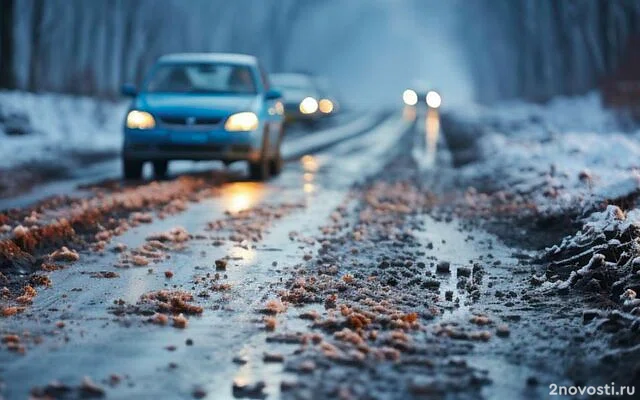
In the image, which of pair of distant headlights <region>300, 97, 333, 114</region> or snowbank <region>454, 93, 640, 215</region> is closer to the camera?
snowbank <region>454, 93, 640, 215</region>

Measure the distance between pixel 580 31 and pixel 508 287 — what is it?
135 ft

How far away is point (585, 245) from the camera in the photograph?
323 inches

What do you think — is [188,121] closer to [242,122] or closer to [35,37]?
[242,122]

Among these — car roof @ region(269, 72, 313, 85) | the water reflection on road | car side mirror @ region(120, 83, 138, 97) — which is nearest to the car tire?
car side mirror @ region(120, 83, 138, 97)

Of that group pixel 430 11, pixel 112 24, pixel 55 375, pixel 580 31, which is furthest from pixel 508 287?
pixel 430 11

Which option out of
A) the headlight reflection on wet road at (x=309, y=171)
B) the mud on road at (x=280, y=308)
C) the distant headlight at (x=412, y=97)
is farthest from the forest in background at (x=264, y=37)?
the mud on road at (x=280, y=308)

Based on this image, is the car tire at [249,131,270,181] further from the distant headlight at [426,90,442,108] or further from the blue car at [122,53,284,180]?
the distant headlight at [426,90,442,108]

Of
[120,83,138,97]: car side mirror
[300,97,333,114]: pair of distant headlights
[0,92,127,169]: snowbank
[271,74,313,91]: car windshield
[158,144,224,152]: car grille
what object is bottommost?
[0,92,127,169]: snowbank

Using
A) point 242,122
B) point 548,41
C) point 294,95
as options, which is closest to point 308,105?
point 294,95

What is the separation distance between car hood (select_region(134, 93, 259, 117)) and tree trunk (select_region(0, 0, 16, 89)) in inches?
470

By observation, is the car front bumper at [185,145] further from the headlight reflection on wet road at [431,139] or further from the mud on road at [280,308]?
the headlight reflection on wet road at [431,139]

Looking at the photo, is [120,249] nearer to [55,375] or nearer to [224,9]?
[55,375]

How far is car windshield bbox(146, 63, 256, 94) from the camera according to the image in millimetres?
15953

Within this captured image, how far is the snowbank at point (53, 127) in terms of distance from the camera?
2023cm
